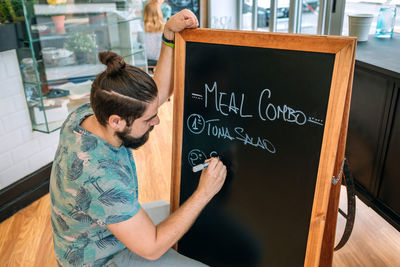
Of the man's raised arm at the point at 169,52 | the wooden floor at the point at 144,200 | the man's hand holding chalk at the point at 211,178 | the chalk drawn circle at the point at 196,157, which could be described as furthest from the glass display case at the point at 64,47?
the man's hand holding chalk at the point at 211,178

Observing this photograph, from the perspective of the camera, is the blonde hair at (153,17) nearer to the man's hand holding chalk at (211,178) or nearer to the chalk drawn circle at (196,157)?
the chalk drawn circle at (196,157)

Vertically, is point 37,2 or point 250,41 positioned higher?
point 37,2

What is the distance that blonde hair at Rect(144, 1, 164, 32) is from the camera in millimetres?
4317

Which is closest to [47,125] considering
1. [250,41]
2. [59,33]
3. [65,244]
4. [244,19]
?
[59,33]

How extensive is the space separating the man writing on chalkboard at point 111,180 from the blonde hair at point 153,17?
128 inches

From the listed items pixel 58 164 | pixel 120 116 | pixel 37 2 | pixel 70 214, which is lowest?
pixel 70 214

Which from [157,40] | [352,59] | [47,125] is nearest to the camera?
[352,59]

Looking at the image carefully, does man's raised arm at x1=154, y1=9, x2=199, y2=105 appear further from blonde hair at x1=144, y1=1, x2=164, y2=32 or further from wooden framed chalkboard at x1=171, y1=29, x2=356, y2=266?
blonde hair at x1=144, y1=1, x2=164, y2=32

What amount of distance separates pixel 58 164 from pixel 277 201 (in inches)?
28.4

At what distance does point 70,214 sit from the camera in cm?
116

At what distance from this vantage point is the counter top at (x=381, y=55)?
1.53 metres

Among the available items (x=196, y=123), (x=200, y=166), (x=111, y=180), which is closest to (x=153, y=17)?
(x=196, y=123)

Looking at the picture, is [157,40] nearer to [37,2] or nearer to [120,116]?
[37,2]

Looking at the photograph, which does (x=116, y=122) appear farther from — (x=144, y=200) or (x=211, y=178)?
(x=144, y=200)
